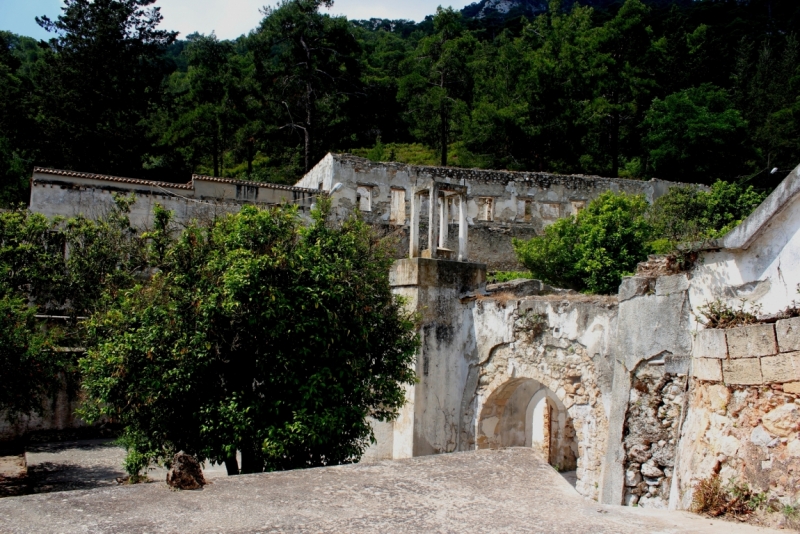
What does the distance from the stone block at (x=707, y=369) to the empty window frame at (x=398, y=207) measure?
22.8 m

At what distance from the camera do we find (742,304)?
6.26m

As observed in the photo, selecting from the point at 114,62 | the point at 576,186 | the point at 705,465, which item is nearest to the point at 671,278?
the point at 705,465

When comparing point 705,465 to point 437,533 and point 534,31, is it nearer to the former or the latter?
point 437,533

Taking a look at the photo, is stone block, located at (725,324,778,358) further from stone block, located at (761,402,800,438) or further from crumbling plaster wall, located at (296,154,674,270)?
crumbling plaster wall, located at (296,154,674,270)

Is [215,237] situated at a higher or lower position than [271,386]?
higher

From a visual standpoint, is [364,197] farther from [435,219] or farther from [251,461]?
[251,461]

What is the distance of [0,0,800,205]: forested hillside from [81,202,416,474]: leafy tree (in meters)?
24.0

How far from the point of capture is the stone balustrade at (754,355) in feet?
16.7

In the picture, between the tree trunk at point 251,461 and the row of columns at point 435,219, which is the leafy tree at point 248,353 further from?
the row of columns at point 435,219

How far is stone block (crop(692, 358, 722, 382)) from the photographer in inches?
234

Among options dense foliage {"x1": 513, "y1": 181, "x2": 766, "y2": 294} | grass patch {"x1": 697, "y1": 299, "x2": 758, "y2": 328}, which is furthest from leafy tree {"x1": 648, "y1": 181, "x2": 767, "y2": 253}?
grass patch {"x1": 697, "y1": 299, "x2": 758, "y2": 328}

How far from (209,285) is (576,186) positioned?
25590mm

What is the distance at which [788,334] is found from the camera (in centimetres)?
516

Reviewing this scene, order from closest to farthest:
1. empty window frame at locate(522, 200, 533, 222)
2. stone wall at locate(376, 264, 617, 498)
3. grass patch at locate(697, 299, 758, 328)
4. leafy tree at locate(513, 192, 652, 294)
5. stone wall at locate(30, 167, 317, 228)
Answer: grass patch at locate(697, 299, 758, 328) → stone wall at locate(376, 264, 617, 498) → leafy tree at locate(513, 192, 652, 294) → stone wall at locate(30, 167, 317, 228) → empty window frame at locate(522, 200, 533, 222)
